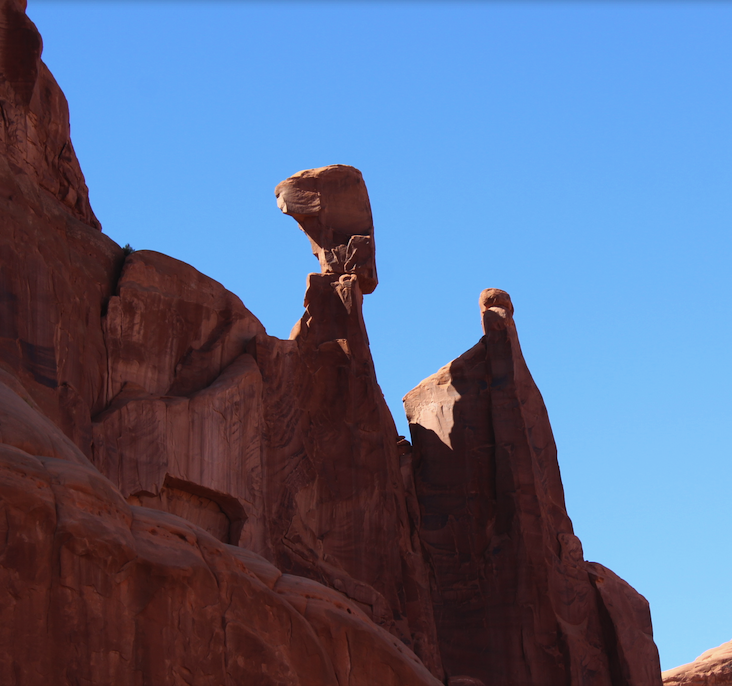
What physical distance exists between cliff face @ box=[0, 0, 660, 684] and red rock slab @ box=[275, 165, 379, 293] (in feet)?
0.25

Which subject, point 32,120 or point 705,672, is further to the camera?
point 705,672

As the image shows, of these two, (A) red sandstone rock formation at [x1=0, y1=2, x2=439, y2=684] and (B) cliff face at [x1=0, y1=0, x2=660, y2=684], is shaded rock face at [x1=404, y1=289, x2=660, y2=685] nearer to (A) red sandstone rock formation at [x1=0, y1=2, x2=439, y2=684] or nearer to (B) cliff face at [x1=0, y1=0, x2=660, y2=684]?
(B) cliff face at [x1=0, y1=0, x2=660, y2=684]

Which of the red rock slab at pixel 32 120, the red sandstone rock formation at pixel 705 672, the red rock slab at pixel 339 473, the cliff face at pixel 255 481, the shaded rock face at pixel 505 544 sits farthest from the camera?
the red sandstone rock formation at pixel 705 672

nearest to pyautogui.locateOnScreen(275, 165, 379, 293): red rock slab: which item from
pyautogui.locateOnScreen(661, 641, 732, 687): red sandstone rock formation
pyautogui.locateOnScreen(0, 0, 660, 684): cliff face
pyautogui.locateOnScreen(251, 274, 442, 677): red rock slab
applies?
pyautogui.locateOnScreen(0, 0, 660, 684): cliff face

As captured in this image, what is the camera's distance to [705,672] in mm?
44156

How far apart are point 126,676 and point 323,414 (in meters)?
19.4

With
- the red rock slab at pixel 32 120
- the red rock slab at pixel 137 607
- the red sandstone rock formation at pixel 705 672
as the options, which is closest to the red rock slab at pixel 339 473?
the red rock slab at pixel 32 120

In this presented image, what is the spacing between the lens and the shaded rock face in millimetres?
39094

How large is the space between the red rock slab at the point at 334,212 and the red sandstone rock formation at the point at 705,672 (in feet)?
55.4

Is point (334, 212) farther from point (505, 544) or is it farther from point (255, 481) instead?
point (505, 544)

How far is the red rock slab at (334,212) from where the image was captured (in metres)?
44.4

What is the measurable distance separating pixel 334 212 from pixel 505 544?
1308 cm

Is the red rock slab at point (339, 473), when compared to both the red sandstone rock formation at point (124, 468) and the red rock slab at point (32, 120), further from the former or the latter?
the red rock slab at point (32, 120)

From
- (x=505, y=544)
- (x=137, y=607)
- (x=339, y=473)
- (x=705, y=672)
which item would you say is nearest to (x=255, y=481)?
(x=339, y=473)
